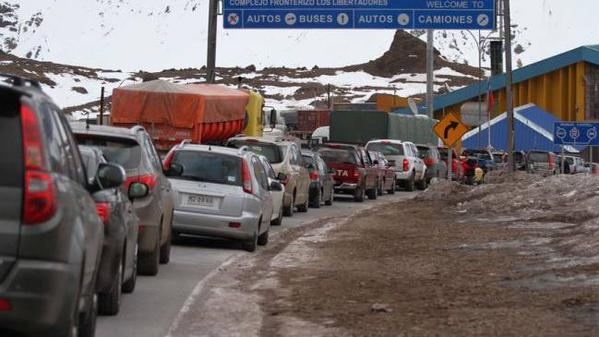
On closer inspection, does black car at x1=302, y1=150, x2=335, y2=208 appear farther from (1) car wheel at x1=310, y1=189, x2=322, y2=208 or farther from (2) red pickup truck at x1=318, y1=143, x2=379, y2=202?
(2) red pickup truck at x1=318, y1=143, x2=379, y2=202

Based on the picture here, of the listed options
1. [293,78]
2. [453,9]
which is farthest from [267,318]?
[293,78]

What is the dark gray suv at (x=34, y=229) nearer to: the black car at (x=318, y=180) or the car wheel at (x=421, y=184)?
the black car at (x=318, y=180)

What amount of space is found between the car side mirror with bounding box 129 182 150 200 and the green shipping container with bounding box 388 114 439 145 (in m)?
38.1

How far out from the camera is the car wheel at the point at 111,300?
10.1m

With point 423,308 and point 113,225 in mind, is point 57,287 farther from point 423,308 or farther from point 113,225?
point 423,308

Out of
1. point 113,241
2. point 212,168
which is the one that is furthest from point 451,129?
point 113,241

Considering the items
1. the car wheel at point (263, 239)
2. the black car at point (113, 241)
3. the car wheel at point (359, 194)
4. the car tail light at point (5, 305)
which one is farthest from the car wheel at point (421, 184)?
the car tail light at point (5, 305)

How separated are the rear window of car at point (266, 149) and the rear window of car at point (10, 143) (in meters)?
19.8

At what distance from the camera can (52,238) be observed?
20.2 feet

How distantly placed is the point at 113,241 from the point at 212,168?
8.32 metres

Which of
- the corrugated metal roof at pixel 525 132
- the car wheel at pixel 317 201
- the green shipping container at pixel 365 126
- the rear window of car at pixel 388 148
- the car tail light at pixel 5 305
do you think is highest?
the corrugated metal roof at pixel 525 132

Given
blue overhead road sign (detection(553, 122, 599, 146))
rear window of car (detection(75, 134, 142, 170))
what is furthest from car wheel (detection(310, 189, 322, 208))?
rear window of car (detection(75, 134, 142, 170))

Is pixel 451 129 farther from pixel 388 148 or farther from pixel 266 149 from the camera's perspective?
pixel 266 149

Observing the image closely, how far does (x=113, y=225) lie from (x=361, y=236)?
40.8 feet
